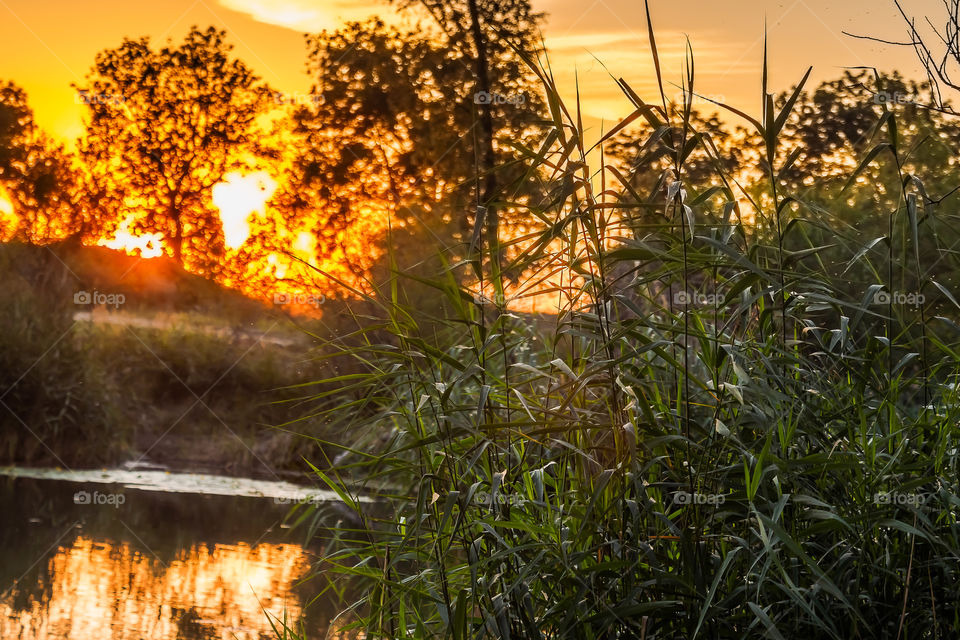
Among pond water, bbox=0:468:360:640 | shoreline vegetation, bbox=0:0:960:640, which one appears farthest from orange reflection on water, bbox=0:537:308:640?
shoreline vegetation, bbox=0:0:960:640

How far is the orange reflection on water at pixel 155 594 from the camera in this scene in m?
4.29

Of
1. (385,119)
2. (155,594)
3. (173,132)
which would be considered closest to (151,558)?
(155,594)

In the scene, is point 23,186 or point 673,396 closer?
point 673,396

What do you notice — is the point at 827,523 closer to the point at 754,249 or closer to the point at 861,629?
the point at 861,629

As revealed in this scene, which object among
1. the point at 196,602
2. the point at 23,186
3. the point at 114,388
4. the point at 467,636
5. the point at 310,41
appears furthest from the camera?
the point at 23,186

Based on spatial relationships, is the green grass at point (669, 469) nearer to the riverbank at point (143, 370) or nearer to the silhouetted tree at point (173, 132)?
the riverbank at point (143, 370)

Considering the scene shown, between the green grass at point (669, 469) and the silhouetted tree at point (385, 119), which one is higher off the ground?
the silhouetted tree at point (385, 119)

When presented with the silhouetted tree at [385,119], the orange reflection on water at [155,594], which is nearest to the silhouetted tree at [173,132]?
the silhouetted tree at [385,119]

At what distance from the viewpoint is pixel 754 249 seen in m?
2.05

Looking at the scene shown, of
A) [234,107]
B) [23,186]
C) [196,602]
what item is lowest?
[196,602]

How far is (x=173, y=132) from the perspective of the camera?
1427 centimetres

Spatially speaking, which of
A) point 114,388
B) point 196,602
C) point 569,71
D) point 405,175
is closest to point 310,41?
point 405,175

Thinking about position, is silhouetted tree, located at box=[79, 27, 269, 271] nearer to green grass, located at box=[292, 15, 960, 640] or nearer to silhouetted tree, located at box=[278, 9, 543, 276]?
silhouetted tree, located at box=[278, 9, 543, 276]

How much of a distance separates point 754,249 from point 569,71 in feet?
1.86
